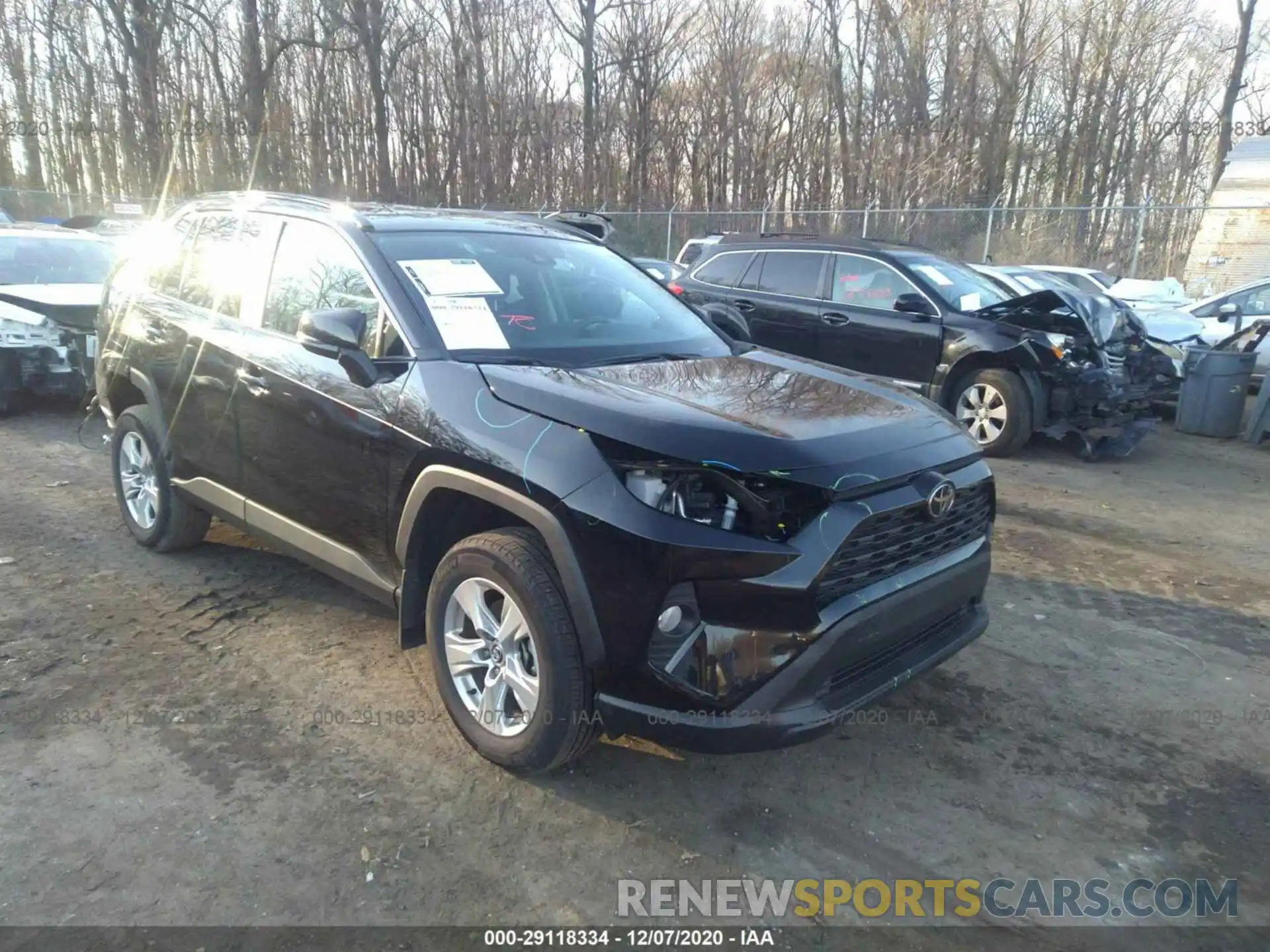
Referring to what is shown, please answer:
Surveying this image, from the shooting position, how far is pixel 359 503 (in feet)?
11.5

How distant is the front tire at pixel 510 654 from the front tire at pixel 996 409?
5938mm

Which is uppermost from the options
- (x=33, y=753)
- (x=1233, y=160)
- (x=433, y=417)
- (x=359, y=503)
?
(x=1233, y=160)

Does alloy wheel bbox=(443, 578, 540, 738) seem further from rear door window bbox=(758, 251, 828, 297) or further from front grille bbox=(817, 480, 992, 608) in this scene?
rear door window bbox=(758, 251, 828, 297)

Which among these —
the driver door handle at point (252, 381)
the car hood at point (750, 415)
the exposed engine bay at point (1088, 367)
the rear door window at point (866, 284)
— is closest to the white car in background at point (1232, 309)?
the exposed engine bay at point (1088, 367)

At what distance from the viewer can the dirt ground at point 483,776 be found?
8.77 feet

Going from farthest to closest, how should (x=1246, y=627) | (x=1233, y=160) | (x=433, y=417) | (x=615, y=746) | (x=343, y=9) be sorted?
1. (x=343, y=9)
2. (x=1233, y=160)
3. (x=1246, y=627)
4. (x=615, y=746)
5. (x=433, y=417)

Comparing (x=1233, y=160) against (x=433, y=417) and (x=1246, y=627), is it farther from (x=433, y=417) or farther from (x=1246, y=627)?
(x=433, y=417)

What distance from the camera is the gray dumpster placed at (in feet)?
29.0

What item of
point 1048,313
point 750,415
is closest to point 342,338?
point 750,415

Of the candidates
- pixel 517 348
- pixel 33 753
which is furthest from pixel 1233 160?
pixel 33 753

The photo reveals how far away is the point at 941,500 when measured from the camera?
298 centimetres

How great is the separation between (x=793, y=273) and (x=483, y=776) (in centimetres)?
694

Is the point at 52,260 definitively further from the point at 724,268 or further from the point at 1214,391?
the point at 1214,391

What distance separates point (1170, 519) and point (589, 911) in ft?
18.2
